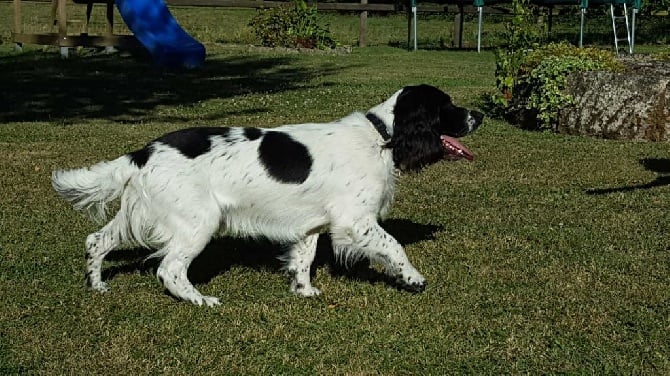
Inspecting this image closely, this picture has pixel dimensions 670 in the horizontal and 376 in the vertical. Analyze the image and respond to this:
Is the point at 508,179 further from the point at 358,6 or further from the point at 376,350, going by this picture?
the point at 358,6

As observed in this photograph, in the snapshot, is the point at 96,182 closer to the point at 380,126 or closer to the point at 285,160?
the point at 285,160

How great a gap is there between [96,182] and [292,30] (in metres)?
17.7

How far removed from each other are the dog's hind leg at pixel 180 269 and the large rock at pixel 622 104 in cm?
717

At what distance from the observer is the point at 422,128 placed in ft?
18.3

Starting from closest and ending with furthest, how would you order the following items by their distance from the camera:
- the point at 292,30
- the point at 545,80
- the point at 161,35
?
the point at 545,80 < the point at 161,35 < the point at 292,30

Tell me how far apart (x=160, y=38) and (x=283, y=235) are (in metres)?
14.3

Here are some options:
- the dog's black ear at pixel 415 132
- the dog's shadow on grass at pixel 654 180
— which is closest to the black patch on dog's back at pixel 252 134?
the dog's black ear at pixel 415 132

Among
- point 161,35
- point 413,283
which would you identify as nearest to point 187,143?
point 413,283

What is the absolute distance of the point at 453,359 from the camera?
456cm

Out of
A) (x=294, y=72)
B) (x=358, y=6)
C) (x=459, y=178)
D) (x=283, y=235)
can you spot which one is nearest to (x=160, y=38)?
(x=294, y=72)

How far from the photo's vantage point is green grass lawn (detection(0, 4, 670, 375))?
4578mm

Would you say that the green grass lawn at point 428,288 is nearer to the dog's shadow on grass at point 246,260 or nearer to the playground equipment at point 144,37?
the dog's shadow on grass at point 246,260

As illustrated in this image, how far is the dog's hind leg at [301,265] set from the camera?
5.71 m

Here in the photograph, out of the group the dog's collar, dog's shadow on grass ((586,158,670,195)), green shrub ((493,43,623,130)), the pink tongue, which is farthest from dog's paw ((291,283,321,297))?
green shrub ((493,43,623,130))
